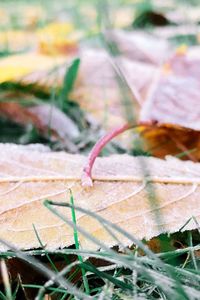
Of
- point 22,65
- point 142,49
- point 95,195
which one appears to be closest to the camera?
point 95,195

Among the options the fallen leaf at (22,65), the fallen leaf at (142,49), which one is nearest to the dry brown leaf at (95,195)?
the fallen leaf at (22,65)

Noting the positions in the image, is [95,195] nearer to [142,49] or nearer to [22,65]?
[22,65]

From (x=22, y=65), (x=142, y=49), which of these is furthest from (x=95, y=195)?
(x=142, y=49)

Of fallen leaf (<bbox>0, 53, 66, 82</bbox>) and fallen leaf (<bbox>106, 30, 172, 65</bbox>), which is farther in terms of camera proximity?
fallen leaf (<bbox>106, 30, 172, 65</bbox>)

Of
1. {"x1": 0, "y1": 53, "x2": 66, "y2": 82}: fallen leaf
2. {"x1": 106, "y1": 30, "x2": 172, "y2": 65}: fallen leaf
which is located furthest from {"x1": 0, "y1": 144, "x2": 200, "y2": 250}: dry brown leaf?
{"x1": 106, "y1": 30, "x2": 172, "y2": 65}: fallen leaf

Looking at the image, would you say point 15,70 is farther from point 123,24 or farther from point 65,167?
point 123,24

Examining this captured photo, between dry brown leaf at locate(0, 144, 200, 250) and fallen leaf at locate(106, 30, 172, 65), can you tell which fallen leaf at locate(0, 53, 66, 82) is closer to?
fallen leaf at locate(106, 30, 172, 65)

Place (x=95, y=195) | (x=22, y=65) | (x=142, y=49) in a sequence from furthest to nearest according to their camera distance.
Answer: (x=142, y=49) < (x=22, y=65) < (x=95, y=195)

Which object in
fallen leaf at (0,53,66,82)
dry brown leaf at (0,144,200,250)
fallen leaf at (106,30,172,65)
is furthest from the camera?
fallen leaf at (106,30,172,65)

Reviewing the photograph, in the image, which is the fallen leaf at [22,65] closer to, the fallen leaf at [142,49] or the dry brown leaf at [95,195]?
the fallen leaf at [142,49]
